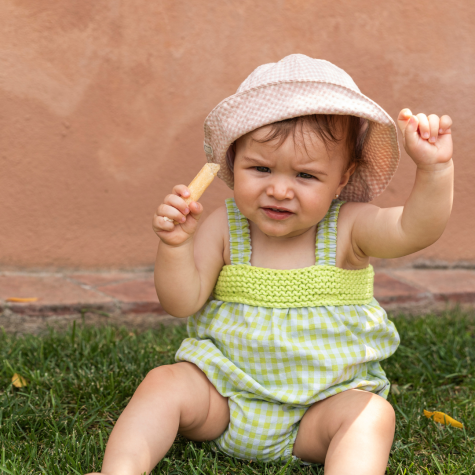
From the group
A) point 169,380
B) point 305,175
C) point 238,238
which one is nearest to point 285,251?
point 238,238

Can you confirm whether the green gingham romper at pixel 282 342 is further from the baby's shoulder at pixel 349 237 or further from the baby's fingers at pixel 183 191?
the baby's fingers at pixel 183 191

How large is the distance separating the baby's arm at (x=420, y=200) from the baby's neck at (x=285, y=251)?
0.52 feet

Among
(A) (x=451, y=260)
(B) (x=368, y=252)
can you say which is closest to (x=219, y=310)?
(B) (x=368, y=252)

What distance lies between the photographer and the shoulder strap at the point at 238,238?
1825 mm

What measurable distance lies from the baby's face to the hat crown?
0.46 feet

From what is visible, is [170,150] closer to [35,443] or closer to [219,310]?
[219,310]

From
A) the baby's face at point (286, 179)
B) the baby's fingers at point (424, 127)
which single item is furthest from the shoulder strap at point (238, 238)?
the baby's fingers at point (424, 127)

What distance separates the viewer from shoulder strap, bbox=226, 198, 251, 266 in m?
1.83

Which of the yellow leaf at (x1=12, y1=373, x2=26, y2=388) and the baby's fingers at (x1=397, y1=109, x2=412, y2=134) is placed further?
the yellow leaf at (x1=12, y1=373, x2=26, y2=388)

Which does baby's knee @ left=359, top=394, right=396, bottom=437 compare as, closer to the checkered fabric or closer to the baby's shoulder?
the baby's shoulder

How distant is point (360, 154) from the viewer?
72.0 inches

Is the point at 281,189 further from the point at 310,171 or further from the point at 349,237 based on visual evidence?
the point at 349,237

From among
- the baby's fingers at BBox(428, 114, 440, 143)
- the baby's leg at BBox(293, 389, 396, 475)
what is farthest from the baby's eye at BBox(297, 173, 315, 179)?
the baby's leg at BBox(293, 389, 396, 475)

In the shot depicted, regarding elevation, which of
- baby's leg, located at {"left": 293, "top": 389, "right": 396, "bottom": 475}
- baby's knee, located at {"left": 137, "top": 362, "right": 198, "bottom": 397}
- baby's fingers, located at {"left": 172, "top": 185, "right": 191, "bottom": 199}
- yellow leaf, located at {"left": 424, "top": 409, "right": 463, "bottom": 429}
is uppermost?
baby's fingers, located at {"left": 172, "top": 185, "right": 191, "bottom": 199}
